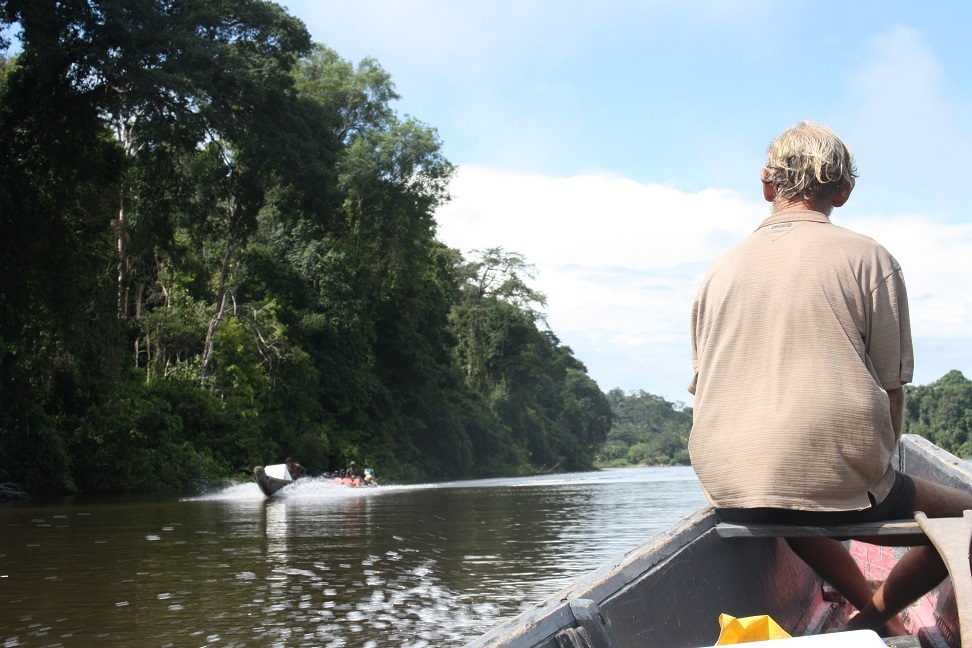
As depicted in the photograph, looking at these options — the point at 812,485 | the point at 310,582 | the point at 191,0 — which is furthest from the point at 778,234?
the point at 191,0

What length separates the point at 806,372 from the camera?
2484mm

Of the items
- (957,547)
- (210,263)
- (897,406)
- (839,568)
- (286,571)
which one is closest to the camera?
(957,547)

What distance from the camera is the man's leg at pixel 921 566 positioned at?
2.64 metres

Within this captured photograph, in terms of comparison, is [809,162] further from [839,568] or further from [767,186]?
[839,568]

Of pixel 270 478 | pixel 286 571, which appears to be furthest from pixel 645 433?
pixel 286 571

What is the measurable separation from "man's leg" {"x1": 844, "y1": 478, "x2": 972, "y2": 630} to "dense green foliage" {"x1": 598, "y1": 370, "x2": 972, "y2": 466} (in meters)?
9.01

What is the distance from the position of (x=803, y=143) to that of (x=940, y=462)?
5.38 feet

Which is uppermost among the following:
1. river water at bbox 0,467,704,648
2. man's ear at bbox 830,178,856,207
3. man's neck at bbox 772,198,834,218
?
man's ear at bbox 830,178,856,207

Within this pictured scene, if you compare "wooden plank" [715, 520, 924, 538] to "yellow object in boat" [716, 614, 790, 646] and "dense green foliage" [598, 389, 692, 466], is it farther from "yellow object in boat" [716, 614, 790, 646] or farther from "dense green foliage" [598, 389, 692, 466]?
"dense green foliage" [598, 389, 692, 466]

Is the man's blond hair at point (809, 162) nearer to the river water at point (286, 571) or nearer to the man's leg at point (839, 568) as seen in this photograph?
the man's leg at point (839, 568)

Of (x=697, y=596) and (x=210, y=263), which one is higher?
(x=210, y=263)

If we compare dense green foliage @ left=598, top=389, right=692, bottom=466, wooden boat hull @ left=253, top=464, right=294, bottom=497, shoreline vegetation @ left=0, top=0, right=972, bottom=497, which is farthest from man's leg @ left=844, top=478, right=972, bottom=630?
dense green foliage @ left=598, top=389, right=692, bottom=466

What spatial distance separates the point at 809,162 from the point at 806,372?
0.61m

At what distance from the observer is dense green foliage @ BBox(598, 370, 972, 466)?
7112 cm
